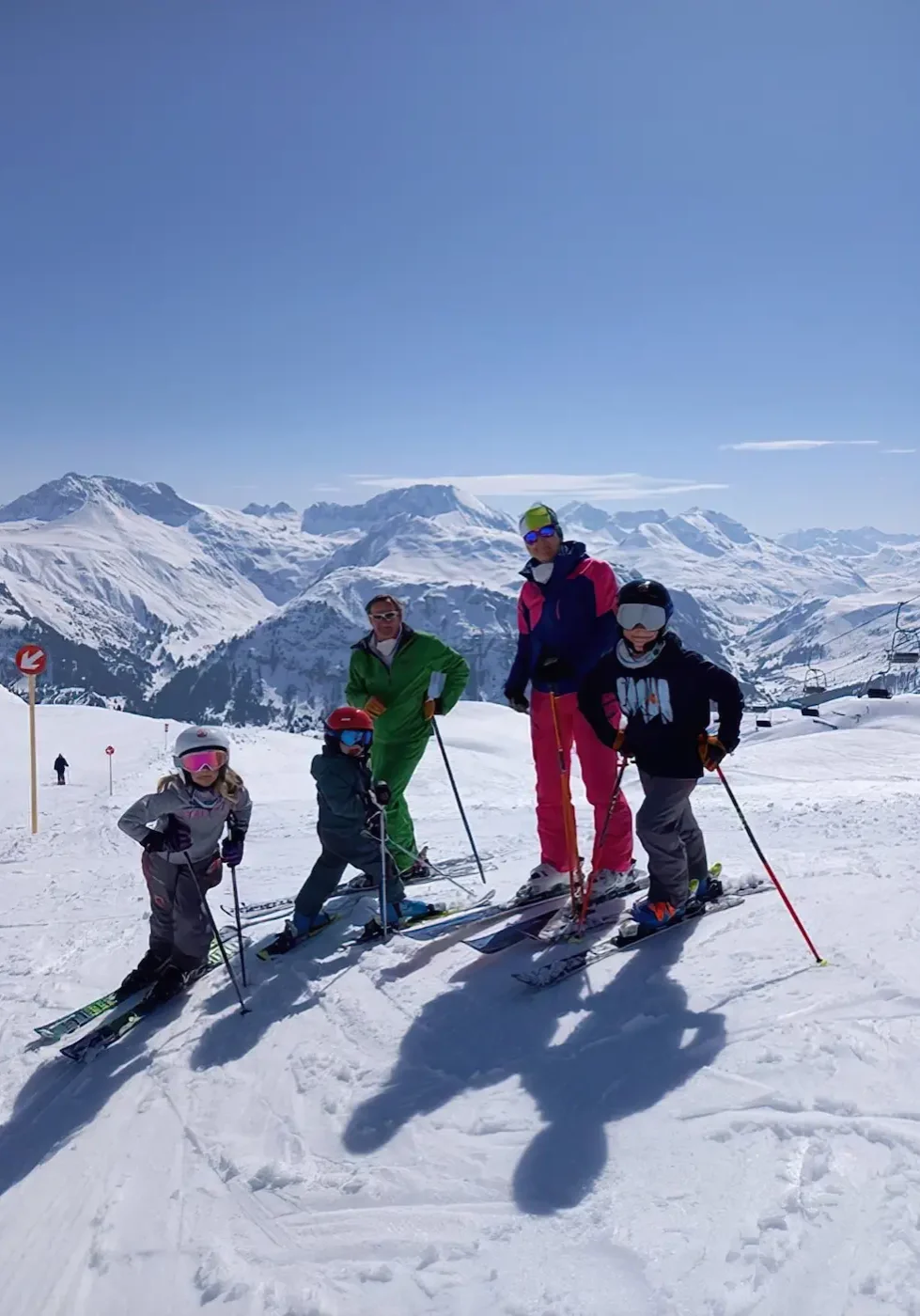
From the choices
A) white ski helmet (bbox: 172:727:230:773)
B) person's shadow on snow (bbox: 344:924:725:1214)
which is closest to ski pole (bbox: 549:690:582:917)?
person's shadow on snow (bbox: 344:924:725:1214)

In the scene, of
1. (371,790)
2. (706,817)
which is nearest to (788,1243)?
(371,790)

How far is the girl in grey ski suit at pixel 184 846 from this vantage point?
6.21 m

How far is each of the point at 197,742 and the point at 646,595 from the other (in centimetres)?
364

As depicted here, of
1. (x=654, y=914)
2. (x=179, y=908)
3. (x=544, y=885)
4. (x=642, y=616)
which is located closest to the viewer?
(x=642, y=616)

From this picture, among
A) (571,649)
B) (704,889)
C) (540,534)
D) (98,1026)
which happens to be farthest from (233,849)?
(704,889)

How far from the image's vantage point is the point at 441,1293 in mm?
3191

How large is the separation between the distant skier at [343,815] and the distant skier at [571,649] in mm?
1408

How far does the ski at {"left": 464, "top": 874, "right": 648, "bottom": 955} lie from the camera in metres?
6.23

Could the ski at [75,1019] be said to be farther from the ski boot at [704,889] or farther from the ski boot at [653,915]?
the ski boot at [704,889]

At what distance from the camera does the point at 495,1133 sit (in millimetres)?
4215

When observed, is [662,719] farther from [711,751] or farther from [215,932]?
[215,932]

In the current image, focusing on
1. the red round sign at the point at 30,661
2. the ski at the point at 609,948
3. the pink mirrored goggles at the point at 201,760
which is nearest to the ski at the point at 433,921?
the ski at the point at 609,948

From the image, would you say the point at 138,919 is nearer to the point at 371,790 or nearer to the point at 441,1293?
the point at 371,790

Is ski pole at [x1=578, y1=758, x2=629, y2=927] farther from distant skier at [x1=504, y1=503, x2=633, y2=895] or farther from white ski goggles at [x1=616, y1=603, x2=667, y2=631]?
white ski goggles at [x1=616, y1=603, x2=667, y2=631]
